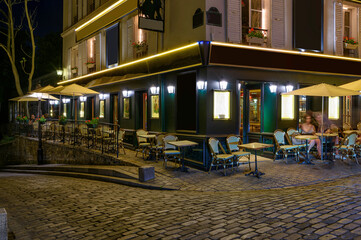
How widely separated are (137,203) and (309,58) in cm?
888

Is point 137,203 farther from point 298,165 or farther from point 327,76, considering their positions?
point 327,76

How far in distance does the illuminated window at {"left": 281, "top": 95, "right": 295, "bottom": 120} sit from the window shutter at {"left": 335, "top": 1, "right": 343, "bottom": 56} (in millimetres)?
3199

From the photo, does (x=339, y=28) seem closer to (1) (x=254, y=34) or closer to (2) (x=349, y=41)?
(2) (x=349, y=41)

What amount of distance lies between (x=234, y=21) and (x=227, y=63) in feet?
4.97

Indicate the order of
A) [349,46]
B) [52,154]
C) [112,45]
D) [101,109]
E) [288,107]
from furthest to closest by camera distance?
[101,109], [112,45], [52,154], [349,46], [288,107]

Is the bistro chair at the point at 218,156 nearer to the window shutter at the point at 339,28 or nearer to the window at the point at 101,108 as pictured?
the window shutter at the point at 339,28

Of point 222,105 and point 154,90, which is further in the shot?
point 154,90

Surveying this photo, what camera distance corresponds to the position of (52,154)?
49.3 feet

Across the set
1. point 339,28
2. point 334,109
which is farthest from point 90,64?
point 334,109

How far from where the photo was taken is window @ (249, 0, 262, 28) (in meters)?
10.7

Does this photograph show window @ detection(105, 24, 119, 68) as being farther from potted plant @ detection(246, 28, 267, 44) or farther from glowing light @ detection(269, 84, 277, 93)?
glowing light @ detection(269, 84, 277, 93)

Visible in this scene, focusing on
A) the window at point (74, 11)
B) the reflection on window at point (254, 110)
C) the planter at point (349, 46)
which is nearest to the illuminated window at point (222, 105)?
the reflection on window at point (254, 110)

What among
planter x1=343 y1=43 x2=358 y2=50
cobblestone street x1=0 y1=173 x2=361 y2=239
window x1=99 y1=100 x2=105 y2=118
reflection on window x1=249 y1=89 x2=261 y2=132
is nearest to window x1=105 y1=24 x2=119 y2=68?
window x1=99 y1=100 x2=105 y2=118

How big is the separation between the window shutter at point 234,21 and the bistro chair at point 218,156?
3.44 metres
